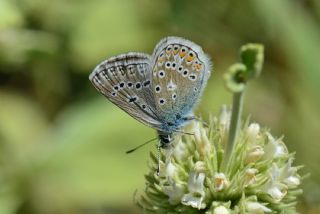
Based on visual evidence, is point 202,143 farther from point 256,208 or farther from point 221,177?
point 256,208

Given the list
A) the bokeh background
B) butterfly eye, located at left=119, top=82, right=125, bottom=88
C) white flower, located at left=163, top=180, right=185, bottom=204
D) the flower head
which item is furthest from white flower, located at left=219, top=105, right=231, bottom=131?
the bokeh background

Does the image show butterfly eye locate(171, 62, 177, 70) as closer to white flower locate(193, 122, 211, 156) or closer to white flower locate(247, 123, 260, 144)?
white flower locate(193, 122, 211, 156)

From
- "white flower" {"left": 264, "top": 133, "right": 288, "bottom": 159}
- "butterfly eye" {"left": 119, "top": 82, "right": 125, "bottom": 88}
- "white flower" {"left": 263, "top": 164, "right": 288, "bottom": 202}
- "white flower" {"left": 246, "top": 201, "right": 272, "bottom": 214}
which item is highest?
"butterfly eye" {"left": 119, "top": 82, "right": 125, "bottom": 88}

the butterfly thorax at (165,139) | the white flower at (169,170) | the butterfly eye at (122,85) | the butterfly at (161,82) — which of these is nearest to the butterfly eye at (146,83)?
the butterfly at (161,82)

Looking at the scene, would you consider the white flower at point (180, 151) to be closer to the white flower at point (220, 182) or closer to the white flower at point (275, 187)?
the white flower at point (220, 182)

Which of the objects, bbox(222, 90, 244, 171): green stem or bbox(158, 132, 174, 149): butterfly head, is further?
bbox(158, 132, 174, 149): butterfly head

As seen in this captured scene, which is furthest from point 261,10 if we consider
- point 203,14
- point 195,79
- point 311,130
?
point 195,79

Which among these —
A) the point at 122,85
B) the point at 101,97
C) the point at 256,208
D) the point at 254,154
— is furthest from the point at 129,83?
the point at 101,97
